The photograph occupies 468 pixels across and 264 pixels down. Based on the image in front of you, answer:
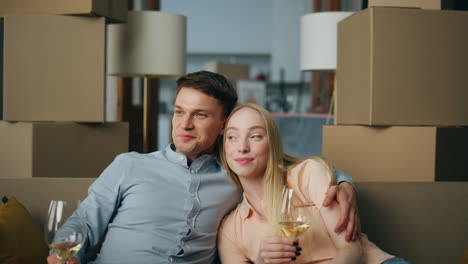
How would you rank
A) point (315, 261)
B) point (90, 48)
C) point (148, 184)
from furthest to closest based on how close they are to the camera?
point (90, 48) → point (148, 184) → point (315, 261)

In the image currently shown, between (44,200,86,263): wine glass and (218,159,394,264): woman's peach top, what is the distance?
52cm

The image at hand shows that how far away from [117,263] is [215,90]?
1.98 feet

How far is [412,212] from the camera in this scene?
63.7 inches

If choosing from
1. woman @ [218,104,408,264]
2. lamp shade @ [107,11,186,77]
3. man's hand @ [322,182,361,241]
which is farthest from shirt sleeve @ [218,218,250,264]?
lamp shade @ [107,11,186,77]

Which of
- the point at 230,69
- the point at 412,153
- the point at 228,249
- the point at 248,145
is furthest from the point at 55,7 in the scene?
the point at 230,69

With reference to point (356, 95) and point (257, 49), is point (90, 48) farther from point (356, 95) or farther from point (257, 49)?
point (257, 49)

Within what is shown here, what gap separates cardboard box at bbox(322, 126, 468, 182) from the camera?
1.83 meters

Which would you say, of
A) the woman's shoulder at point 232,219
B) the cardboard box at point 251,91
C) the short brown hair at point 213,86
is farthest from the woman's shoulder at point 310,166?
the cardboard box at point 251,91

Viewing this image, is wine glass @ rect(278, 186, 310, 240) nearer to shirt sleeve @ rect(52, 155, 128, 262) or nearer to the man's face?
the man's face

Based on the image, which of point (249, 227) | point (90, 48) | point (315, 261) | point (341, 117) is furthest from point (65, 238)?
point (341, 117)

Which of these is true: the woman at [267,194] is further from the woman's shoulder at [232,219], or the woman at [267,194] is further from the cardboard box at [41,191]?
the cardboard box at [41,191]

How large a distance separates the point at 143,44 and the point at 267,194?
1.48 metres

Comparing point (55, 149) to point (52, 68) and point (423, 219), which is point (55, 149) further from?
point (423, 219)

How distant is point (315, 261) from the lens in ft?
4.50
